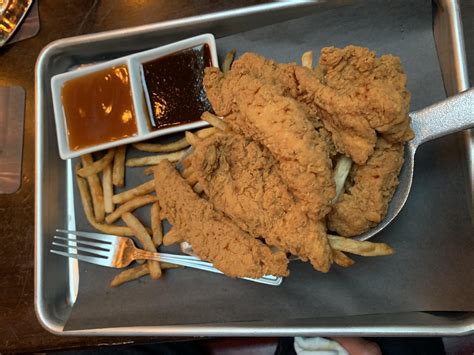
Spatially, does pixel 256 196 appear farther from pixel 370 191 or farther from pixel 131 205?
pixel 131 205

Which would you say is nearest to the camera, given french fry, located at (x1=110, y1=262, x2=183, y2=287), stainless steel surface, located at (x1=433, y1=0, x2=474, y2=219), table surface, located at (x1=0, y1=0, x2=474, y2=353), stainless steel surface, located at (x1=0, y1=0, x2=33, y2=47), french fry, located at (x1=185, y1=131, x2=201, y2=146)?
stainless steel surface, located at (x1=433, y1=0, x2=474, y2=219)

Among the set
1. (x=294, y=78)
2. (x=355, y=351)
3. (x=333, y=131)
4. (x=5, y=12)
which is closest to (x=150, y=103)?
(x=294, y=78)

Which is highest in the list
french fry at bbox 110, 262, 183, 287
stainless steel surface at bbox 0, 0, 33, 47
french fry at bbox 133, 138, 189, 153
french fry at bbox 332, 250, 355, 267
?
stainless steel surface at bbox 0, 0, 33, 47

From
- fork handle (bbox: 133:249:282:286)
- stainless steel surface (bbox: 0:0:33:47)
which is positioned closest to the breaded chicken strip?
fork handle (bbox: 133:249:282:286)

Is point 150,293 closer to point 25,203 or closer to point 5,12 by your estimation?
point 25,203

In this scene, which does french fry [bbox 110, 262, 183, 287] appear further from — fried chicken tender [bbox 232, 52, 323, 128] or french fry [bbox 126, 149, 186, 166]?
fried chicken tender [bbox 232, 52, 323, 128]

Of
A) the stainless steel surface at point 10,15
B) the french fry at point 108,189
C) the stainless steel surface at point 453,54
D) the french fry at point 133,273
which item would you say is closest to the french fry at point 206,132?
the french fry at point 108,189

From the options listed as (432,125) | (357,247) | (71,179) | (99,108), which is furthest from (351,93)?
(71,179)
